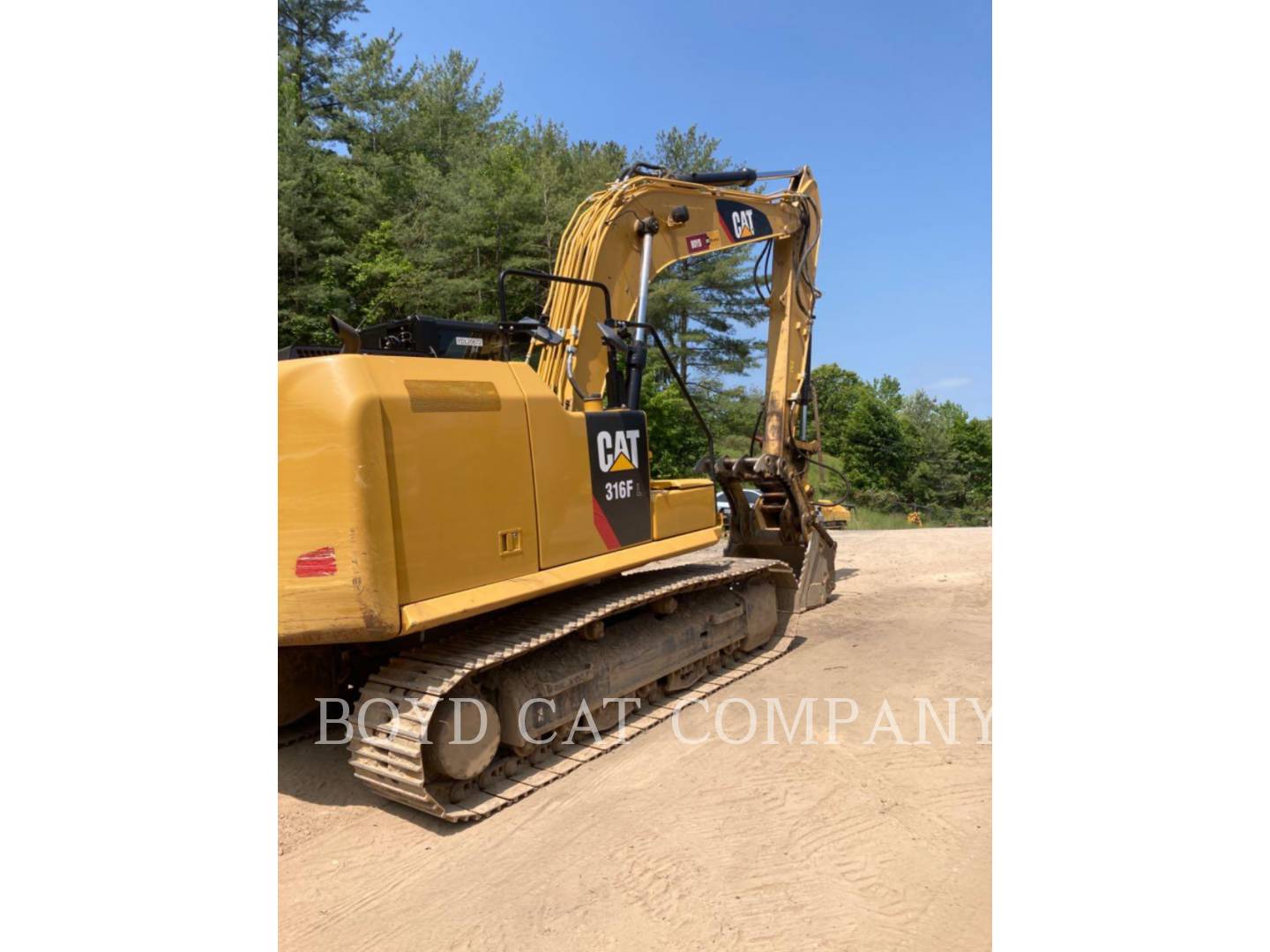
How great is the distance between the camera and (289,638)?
361 cm

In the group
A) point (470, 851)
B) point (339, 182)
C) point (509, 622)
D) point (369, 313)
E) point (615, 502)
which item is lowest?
point (470, 851)

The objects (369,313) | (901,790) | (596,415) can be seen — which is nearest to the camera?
(901,790)

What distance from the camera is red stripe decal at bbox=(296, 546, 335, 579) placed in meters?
3.56

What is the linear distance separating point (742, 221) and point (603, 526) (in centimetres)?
358

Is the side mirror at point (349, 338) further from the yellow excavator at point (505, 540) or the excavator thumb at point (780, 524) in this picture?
the excavator thumb at point (780, 524)

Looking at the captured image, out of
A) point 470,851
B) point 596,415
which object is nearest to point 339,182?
point 596,415

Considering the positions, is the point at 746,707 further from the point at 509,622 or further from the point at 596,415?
the point at 596,415

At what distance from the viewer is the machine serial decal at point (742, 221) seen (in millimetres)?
6977

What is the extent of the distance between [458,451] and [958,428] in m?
46.1

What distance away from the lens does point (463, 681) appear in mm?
4035

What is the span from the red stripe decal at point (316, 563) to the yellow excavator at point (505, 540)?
0.04ft

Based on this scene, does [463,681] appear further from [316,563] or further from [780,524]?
[780,524]

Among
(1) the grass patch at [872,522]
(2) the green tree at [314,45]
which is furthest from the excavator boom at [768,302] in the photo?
(2) the green tree at [314,45]

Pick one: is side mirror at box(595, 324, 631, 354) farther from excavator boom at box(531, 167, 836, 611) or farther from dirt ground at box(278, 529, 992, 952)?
dirt ground at box(278, 529, 992, 952)
